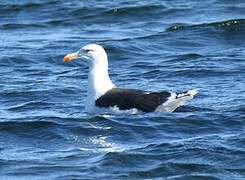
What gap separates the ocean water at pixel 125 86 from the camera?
8.86 meters

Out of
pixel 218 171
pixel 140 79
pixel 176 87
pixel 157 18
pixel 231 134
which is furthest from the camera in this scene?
pixel 157 18

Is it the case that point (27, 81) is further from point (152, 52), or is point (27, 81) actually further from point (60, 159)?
point (60, 159)

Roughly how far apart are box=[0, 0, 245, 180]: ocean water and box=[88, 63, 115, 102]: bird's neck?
396 millimetres

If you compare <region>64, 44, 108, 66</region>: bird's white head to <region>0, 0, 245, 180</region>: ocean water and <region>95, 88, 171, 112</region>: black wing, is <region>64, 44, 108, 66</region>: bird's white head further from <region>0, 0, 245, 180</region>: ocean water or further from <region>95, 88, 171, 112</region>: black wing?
<region>95, 88, 171, 112</region>: black wing

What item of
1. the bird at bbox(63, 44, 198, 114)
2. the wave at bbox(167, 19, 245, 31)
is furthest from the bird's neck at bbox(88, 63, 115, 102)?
the wave at bbox(167, 19, 245, 31)

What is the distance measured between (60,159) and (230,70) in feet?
21.1

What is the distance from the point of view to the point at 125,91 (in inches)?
451

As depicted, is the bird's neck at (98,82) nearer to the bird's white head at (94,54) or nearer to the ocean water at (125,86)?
the bird's white head at (94,54)

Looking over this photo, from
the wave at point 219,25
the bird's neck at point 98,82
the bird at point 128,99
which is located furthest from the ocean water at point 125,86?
the bird's neck at point 98,82

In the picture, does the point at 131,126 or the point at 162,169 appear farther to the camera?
the point at 131,126

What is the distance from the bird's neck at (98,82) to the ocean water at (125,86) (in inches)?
15.6

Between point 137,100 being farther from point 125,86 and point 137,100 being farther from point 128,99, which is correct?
point 125,86

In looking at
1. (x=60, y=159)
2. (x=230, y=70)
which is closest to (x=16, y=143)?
(x=60, y=159)

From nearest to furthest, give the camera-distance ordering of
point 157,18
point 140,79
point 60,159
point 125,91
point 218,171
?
point 218,171 < point 60,159 < point 125,91 < point 140,79 < point 157,18
